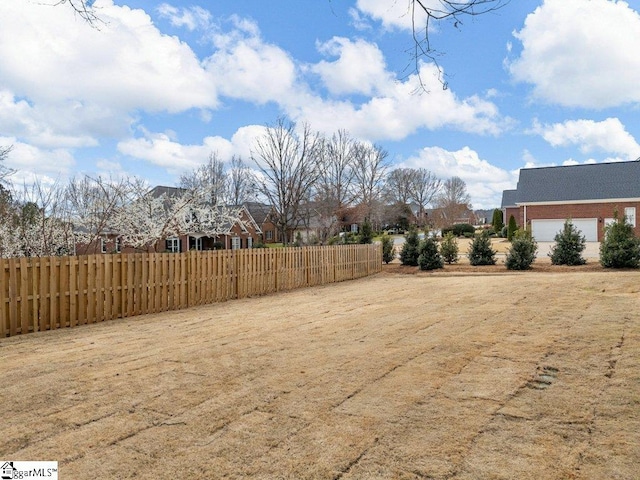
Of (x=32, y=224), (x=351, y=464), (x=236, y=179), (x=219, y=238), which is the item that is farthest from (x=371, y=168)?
(x=351, y=464)

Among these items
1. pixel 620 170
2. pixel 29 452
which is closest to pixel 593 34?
pixel 29 452

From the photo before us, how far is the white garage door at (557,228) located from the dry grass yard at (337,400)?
3071 cm

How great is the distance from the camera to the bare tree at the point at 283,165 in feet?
64.8

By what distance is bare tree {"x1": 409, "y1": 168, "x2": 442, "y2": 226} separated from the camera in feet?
192

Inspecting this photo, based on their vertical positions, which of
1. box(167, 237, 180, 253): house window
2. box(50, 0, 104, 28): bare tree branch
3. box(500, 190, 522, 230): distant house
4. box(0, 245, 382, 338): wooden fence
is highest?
box(500, 190, 522, 230): distant house

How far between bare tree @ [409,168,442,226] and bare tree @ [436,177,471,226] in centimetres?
109

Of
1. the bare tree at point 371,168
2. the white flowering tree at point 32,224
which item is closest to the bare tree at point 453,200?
the bare tree at point 371,168

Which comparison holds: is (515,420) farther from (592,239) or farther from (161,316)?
(592,239)

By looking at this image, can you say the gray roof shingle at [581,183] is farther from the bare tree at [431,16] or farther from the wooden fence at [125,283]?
the bare tree at [431,16]

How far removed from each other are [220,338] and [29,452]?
301cm

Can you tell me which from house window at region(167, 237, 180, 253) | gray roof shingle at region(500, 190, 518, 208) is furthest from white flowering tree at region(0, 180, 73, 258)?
gray roof shingle at region(500, 190, 518, 208)

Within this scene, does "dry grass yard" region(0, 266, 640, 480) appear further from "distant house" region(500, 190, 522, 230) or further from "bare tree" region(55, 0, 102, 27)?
"distant house" region(500, 190, 522, 230)

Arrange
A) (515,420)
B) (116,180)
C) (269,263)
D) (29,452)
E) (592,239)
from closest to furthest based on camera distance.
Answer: (29,452) < (515,420) < (269,263) < (116,180) < (592,239)

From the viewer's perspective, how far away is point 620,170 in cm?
3322
